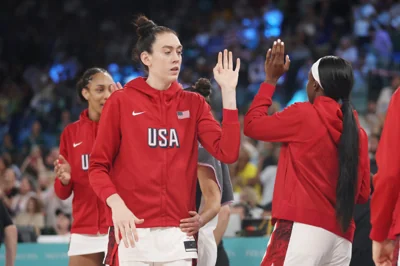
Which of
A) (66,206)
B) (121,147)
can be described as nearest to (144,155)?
(121,147)

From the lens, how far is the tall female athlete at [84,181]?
5812mm

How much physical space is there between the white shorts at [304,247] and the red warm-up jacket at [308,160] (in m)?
0.04

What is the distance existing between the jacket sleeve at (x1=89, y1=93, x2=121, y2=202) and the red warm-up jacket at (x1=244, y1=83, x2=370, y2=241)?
2.44ft

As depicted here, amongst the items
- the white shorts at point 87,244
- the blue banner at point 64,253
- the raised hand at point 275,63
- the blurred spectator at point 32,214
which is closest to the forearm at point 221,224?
the white shorts at point 87,244

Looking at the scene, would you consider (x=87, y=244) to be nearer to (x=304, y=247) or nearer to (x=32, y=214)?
(x=304, y=247)

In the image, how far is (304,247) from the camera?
421cm

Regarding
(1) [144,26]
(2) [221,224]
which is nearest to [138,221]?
(1) [144,26]

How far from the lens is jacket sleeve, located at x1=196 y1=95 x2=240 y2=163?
166 inches

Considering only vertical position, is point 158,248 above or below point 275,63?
below

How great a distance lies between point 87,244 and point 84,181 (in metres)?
0.46

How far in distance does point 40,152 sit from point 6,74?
4917 mm

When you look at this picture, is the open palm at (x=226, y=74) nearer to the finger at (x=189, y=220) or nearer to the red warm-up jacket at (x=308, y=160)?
the red warm-up jacket at (x=308, y=160)

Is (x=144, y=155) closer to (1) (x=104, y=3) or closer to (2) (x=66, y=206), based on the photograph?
(2) (x=66, y=206)

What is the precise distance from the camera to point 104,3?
63.6ft
